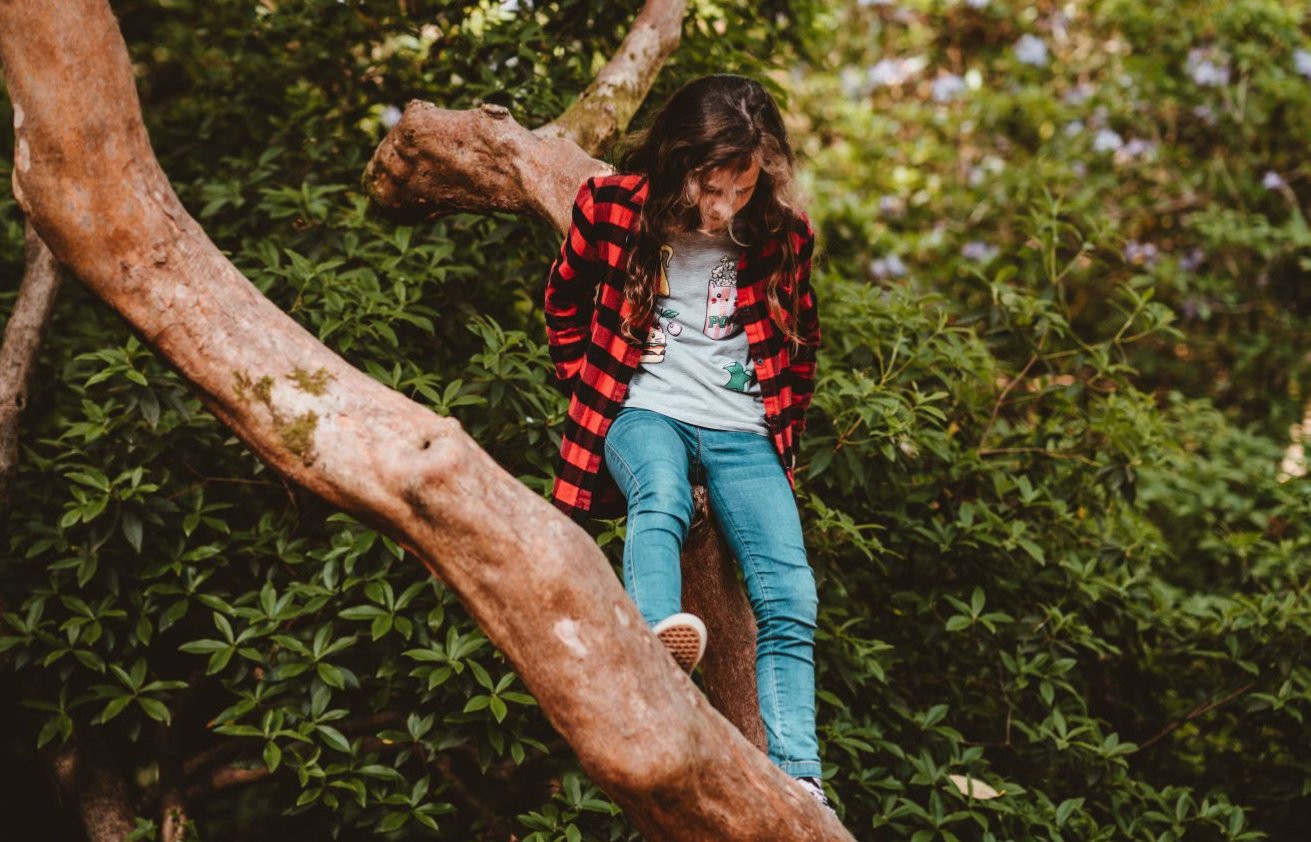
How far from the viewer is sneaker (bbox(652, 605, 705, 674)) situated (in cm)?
200

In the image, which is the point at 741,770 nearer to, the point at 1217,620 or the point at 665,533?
the point at 665,533

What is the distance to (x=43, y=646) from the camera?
9.85ft

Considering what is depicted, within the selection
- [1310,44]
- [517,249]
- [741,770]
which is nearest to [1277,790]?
[741,770]

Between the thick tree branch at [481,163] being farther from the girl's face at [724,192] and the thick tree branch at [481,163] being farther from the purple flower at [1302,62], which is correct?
the purple flower at [1302,62]

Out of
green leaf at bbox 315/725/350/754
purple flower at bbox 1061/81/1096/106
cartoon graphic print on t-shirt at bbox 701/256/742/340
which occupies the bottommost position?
green leaf at bbox 315/725/350/754

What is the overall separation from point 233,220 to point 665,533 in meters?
2.53

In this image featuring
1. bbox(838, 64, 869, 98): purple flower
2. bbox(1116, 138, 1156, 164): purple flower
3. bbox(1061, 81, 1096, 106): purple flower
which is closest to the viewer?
bbox(1116, 138, 1156, 164): purple flower

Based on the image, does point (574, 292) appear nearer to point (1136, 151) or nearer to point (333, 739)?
point (333, 739)

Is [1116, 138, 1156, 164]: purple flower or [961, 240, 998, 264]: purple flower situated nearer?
[961, 240, 998, 264]: purple flower

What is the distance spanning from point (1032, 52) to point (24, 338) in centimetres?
660

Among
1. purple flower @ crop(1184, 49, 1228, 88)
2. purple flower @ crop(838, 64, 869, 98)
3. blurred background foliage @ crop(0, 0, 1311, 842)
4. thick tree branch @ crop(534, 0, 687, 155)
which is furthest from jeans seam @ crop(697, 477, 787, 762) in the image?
purple flower @ crop(838, 64, 869, 98)

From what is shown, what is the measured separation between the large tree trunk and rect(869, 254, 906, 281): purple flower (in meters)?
5.04

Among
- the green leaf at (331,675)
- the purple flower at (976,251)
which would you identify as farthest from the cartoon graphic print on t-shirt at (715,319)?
the purple flower at (976,251)

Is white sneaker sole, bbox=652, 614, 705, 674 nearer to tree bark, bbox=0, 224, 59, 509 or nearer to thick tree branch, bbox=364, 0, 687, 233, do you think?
thick tree branch, bbox=364, 0, 687, 233
